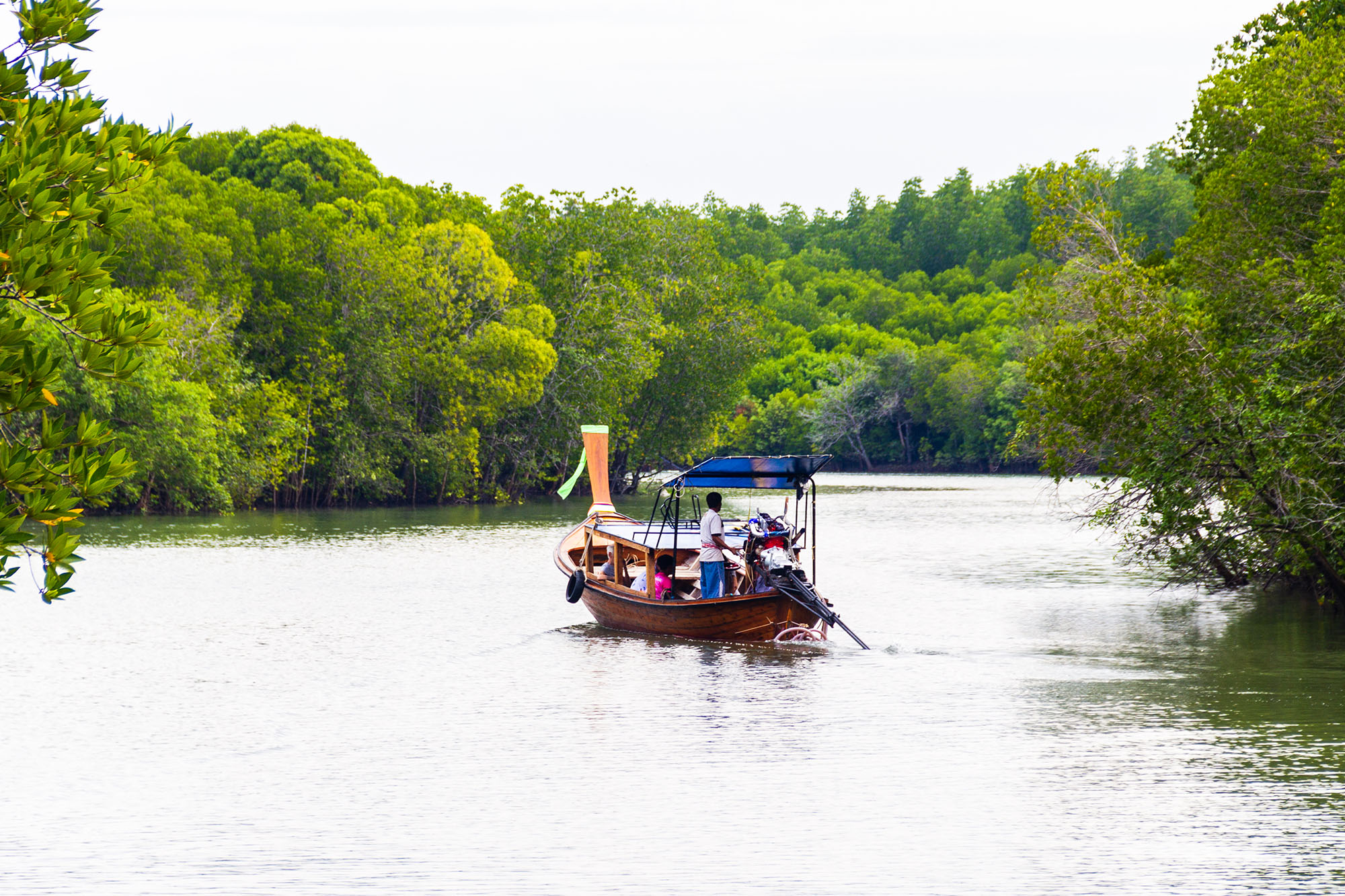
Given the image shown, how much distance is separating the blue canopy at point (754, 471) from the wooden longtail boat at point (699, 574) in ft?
0.07

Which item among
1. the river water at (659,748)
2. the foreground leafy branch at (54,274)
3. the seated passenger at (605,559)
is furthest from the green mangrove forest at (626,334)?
the seated passenger at (605,559)

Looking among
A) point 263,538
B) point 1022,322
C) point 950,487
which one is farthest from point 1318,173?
point 1022,322

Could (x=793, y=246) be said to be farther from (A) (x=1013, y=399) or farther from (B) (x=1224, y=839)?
(B) (x=1224, y=839)

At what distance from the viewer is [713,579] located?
20922mm

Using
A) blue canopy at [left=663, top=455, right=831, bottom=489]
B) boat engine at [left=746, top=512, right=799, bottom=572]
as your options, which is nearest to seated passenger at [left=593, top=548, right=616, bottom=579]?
blue canopy at [left=663, top=455, right=831, bottom=489]

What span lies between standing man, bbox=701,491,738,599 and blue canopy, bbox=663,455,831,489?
100 centimetres

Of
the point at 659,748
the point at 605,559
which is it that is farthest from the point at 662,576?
the point at 659,748

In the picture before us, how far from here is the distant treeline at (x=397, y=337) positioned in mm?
51125

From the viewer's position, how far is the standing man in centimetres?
2028

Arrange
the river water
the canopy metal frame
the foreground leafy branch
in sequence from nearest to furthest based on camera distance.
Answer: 1. the foreground leafy branch
2. the river water
3. the canopy metal frame

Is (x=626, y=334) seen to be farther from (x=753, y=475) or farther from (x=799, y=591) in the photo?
(x=799, y=591)

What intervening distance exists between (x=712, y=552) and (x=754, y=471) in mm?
1942

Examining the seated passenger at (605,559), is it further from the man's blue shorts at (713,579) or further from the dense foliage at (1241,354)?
the dense foliage at (1241,354)

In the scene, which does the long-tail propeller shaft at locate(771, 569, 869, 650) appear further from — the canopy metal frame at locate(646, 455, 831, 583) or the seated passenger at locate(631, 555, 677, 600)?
the seated passenger at locate(631, 555, 677, 600)
